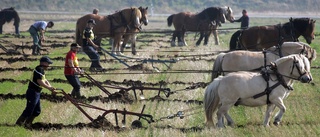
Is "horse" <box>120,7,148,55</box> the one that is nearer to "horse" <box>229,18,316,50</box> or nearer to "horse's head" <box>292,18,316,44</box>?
"horse" <box>229,18,316,50</box>

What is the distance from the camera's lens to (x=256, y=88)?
13.6 m

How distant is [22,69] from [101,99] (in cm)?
643

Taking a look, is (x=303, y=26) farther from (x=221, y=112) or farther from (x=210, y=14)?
(x=210, y=14)

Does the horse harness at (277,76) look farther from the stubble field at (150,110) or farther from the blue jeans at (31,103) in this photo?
the blue jeans at (31,103)

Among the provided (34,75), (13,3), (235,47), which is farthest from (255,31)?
(13,3)

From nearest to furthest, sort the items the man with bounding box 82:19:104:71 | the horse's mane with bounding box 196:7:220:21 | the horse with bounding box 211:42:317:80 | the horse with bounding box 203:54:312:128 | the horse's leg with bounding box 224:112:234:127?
the horse with bounding box 203:54:312:128 < the horse's leg with bounding box 224:112:234:127 < the horse with bounding box 211:42:317:80 < the man with bounding box 82:19:104:71 < the horse's mane with bounding box 196:7:220:21

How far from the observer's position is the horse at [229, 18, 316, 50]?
20125 millimetres

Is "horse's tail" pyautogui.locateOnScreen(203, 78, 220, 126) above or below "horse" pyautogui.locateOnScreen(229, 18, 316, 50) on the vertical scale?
below

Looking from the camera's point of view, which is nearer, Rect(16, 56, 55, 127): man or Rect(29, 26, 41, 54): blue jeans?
Rect(16, 56, 55, 127): man

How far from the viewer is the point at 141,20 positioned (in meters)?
28.0

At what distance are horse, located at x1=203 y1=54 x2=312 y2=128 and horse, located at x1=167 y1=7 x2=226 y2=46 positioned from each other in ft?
61.5

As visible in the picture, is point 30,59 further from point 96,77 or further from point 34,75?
point 34,75

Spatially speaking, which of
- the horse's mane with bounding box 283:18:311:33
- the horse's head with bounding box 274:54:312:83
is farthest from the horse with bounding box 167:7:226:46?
the horse's head with bounding box 274:54:312:83

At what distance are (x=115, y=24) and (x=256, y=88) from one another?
44.2 feet
